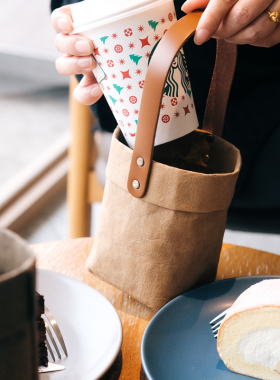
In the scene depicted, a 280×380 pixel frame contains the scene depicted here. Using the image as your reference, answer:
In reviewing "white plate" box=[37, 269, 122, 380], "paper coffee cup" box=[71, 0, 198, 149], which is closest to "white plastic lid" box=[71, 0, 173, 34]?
"paper coffee cup" box=[71, 0, 198, 149]

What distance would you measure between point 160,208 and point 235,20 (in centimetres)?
24

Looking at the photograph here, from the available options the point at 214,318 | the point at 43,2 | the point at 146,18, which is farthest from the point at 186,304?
the point at 43,2

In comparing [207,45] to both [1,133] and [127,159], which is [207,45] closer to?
[127,159]

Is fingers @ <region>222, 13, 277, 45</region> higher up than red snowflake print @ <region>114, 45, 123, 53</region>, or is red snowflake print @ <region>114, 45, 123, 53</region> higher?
fingers @ <region>222, 13, 277, 45</region>

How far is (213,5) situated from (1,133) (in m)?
1.73

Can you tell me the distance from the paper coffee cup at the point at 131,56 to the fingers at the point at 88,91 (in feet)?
0.43

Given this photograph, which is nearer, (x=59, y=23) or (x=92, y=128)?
(x=59, y=23)

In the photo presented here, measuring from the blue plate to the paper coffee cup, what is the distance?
21cm

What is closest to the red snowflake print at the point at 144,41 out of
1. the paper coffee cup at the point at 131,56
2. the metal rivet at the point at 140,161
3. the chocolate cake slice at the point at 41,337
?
the paper coffee cup at the point at 131,56

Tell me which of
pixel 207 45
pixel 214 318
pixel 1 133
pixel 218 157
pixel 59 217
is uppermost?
pixel 207 45

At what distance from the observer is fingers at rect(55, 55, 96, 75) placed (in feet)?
1.73

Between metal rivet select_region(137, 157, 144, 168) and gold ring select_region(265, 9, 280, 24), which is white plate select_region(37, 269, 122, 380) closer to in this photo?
metal rivet select_region(137, 157, 144, 168)

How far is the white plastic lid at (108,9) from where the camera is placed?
1.53 ft

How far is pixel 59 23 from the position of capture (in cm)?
53
